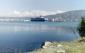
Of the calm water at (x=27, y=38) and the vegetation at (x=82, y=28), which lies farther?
the vegetation at (x=82, y=28)

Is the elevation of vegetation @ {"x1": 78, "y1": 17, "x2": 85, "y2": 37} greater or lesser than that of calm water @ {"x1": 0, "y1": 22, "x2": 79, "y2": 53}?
greater

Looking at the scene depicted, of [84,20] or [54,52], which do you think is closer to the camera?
[54,52]

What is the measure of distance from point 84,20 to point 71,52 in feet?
70.3

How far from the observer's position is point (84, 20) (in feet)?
132

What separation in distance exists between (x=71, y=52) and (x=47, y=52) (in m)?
1.90

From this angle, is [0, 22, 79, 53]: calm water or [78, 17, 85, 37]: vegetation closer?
[0, 22, 79, 53]: calm water

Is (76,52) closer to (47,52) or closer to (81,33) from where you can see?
(47,52)

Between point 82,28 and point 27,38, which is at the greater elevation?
point 82,28

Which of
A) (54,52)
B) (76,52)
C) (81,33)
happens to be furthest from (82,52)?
(81,33)

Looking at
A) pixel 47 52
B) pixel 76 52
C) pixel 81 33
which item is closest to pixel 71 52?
pixel 76 52

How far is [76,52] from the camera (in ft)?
63.3

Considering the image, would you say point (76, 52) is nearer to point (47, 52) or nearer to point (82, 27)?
point (47, 52)

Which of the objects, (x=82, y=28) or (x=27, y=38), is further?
(x=27, y=38)

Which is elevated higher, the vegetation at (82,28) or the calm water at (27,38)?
the vegetation at (82,28)
